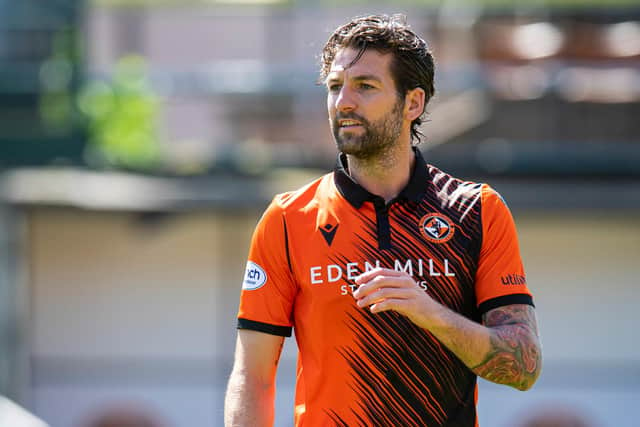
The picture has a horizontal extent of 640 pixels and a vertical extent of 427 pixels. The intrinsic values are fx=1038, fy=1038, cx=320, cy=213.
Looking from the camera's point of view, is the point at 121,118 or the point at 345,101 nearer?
the point at 345,101

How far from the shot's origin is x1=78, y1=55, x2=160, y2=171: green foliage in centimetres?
1047

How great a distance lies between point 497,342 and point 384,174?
26.0 inches

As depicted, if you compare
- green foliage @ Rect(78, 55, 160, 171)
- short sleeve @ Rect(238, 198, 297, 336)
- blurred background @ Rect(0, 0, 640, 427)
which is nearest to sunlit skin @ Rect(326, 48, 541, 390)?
short sleeve @ Rect(238, 198, 297, 336)

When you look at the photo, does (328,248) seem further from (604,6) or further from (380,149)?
(604,6)

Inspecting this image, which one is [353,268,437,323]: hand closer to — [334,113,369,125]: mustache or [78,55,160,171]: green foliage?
[334,113,369,125]: mustache

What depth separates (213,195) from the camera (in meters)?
9.84

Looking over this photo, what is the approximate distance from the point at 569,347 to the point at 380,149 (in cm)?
787

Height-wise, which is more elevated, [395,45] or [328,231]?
[395,45]

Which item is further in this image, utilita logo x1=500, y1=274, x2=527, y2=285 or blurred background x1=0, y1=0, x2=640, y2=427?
blurred background x1=0, y1=0, x2=640, y2=427

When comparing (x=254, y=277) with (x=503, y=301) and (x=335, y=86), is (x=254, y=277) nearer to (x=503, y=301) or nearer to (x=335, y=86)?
(x=335, y=86)

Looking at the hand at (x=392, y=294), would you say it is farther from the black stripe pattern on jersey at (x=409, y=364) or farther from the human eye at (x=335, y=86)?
the human eye at (x=335, y=86)

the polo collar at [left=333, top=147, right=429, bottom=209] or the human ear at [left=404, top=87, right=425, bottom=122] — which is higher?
the human ear at [left=404, top=87, right=425, bottom=122]

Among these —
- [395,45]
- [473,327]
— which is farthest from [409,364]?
[395,45]

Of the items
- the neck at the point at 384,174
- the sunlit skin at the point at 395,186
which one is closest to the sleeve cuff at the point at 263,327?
the sunlit skin at the point at 395,186
